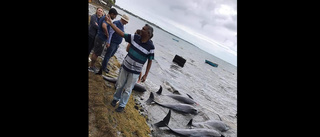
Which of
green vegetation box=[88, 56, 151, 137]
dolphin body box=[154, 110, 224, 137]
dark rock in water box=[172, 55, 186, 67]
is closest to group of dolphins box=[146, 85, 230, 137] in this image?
dolphin body box=[154, 110, 224, 137]

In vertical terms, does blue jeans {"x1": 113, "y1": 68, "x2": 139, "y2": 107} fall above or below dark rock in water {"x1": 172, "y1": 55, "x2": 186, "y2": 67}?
above

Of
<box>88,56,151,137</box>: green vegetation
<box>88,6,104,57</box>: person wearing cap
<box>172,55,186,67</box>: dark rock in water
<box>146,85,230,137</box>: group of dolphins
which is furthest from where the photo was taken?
<box>172,55,186,67</box>: dark rock in water

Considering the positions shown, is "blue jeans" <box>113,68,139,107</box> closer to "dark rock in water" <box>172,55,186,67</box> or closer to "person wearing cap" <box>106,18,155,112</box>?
"person wearing cap" <box>106,18,155,112</box>

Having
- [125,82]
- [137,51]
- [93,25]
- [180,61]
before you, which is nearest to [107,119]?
[125,82]

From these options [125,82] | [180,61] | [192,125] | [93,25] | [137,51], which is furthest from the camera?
[180,61]

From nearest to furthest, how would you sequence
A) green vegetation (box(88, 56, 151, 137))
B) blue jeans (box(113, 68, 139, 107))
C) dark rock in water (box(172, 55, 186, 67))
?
green vegetation (box(88, 56, 151, 137)) < blue jeans (box(113, 68, 139, 107)) < dark rock in water (box(172, 55, 186, 67))

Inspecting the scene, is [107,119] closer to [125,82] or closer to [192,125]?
[125,82]

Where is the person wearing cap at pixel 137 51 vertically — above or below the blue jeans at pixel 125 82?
above

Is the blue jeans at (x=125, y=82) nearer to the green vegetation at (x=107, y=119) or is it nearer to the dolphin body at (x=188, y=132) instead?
the green vegetation at (x=107, y=119)

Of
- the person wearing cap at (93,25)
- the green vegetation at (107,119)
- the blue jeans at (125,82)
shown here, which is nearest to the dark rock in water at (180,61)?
the person wearing cap at (93,25)
